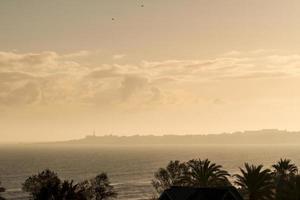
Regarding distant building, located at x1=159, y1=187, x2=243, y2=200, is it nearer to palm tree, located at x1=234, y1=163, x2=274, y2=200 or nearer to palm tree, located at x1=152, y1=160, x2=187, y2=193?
palm tree, located at x1=234, y1=163, x2=274, y2=200

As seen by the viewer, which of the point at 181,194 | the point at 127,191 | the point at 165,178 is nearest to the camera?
the point at 181,194

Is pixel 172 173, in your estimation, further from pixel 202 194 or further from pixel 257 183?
pixel 257 183

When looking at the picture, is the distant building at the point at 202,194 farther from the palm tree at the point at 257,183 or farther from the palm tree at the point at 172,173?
the palm tree at the point at 172,173

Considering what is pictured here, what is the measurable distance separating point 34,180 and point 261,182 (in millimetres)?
49643

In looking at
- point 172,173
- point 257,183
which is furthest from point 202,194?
point 172,173

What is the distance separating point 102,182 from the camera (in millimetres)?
92062

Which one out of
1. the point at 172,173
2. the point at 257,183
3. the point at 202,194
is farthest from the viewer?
the point at 172,173

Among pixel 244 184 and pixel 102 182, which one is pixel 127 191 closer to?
pixel 102 182

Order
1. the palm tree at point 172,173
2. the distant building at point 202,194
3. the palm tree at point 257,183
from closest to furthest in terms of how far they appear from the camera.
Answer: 1. the palm tree at point 257,183
2. the distant building at point 202,194
3. the palm tree at point 172,173

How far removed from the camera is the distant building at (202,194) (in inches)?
2142

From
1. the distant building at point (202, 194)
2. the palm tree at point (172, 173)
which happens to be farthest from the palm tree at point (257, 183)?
the palm tree at point (172, 173)

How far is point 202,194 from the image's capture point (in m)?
55.9

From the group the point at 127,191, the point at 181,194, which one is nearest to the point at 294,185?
the point at 181,194

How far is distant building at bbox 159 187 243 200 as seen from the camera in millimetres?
54406
